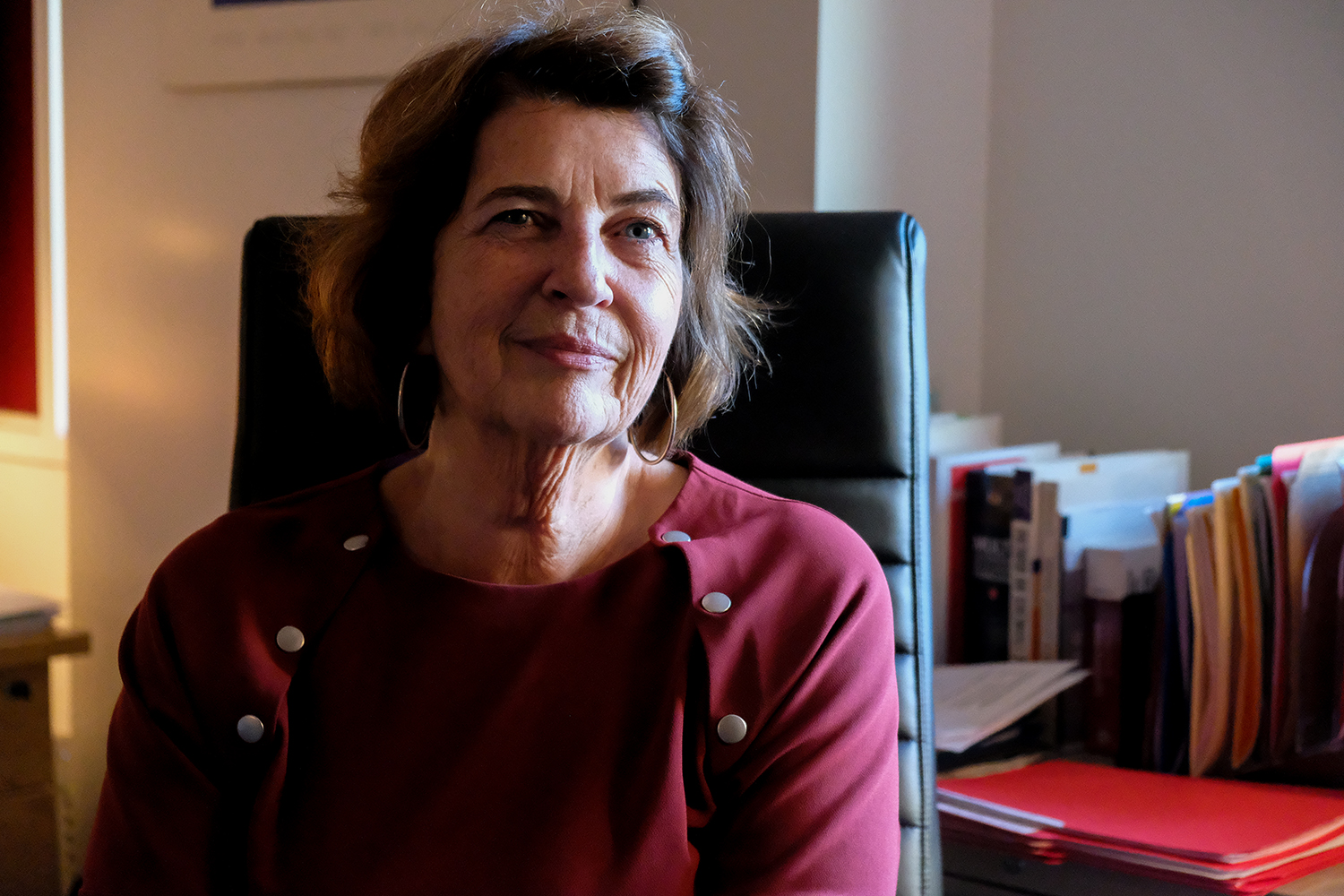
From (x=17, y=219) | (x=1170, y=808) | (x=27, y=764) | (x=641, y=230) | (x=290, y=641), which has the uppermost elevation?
(x=17, y=219)

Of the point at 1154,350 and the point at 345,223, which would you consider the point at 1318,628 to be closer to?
the point at 1154,350

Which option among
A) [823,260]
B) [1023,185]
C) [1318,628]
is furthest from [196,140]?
[1318,628]

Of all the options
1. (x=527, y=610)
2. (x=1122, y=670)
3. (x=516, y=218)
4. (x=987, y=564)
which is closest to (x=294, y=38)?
(x=516, y=218)

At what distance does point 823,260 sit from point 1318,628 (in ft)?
2.31

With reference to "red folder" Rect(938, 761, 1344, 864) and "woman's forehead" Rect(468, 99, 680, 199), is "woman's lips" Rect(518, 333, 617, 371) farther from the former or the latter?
"red folder" Rect(938, 761, 1344, 864)

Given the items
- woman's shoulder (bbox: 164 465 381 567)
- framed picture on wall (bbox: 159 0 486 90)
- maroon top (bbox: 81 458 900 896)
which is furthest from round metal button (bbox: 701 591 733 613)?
framed picture on wall (bbox: 159 0 486 90)

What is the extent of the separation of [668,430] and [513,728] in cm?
38

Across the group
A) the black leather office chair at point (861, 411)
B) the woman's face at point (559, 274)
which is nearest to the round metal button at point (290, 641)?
the woman's face at point (559, 274)

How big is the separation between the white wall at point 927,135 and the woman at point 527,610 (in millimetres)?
517

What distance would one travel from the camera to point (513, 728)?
0.95m

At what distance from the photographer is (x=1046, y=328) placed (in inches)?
74.9

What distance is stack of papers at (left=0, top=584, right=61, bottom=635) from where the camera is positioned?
174 cm

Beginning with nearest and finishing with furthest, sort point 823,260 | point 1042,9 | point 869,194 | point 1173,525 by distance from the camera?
point 823,260 < point 1173,525 < point 869,194 < point 1042,9

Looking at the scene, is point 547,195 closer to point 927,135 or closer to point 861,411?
point 861,411
